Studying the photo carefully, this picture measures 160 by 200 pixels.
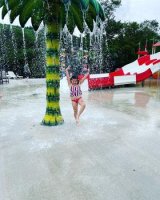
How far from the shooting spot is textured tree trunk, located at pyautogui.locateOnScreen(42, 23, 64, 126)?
705 cm

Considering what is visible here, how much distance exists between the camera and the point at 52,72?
7211 millimetres

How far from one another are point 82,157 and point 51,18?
3.45m

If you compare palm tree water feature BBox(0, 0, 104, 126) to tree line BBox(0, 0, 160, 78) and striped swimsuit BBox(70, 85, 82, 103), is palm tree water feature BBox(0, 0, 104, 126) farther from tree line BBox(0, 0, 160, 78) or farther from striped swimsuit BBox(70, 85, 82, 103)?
tree line BBox(0, 0, 160, 78)

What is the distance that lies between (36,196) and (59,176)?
2.14ft

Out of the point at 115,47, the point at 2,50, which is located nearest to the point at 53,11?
the point at 115,47

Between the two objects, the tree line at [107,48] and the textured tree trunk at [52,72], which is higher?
the tree line at [107,48]

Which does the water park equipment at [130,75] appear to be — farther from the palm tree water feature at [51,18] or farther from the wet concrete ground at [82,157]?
the palm tree water feature at [51,18]

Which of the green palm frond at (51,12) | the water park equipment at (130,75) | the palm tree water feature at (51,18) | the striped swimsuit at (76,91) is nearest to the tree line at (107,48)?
the water park equipment at (130,75)

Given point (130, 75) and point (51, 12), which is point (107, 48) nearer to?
point (130, 75)

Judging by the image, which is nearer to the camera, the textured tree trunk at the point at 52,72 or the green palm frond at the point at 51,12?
the green palm frond at the point at 51,12

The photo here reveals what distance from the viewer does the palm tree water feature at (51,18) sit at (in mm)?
6820

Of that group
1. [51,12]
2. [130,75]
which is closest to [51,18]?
[51,12]

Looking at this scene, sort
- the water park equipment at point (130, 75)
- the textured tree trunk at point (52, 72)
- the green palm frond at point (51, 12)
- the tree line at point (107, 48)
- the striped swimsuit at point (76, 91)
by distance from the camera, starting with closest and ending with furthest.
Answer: the green palm frond at point (51, 12)
the textured tree trunk at point (52, 72)
the striped swimsuit at point (76, 91)
the water park equipment at point (130, 75)
the tree line at point (107, 48)

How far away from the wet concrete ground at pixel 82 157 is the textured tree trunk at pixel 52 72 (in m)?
0.31
